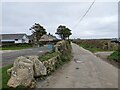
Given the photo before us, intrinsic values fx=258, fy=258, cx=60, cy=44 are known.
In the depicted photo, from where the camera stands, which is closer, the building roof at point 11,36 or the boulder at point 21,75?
the boulder at point 21,75

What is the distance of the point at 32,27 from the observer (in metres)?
103

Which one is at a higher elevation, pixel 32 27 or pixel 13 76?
pixel 32 27

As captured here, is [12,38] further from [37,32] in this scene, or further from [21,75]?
[21,75]

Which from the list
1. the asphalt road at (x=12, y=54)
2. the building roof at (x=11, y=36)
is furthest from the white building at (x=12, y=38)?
the asphalt road at (x=12, y=54)

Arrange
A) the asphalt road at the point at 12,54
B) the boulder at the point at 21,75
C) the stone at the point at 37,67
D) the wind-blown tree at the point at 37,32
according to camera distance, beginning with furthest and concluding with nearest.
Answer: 1. the wind-blown tree at the point at 37,32
2. the asphalt road at the point at 12,54
3. the stone at the point at 37,67
4. the boulder at the point at 21,75

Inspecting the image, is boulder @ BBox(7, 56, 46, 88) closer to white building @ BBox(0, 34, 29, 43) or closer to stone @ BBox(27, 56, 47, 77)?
stone @ BBox(27, 56, 47, 77)

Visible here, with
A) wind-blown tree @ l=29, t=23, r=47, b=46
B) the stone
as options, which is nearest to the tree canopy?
wind-blown tree @ l=29, t=23, r=47, b=46

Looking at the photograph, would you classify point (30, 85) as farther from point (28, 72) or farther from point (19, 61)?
point (19, 61)

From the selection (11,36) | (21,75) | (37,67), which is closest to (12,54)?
(37,67)

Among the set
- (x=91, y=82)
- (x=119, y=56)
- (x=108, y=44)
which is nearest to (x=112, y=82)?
(x=91, y=82)

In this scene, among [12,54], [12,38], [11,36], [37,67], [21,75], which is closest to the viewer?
[21,75]

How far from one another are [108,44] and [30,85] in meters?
32.8

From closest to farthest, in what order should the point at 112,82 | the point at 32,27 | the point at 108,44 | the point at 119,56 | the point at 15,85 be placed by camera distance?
the point at 15,85 → the point at 112,82 → the point at 119,56 → the point at 108,44 → the point at 32,27

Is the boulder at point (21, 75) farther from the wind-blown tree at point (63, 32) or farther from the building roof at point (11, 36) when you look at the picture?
the wind-blown tree at point (63, 32)
